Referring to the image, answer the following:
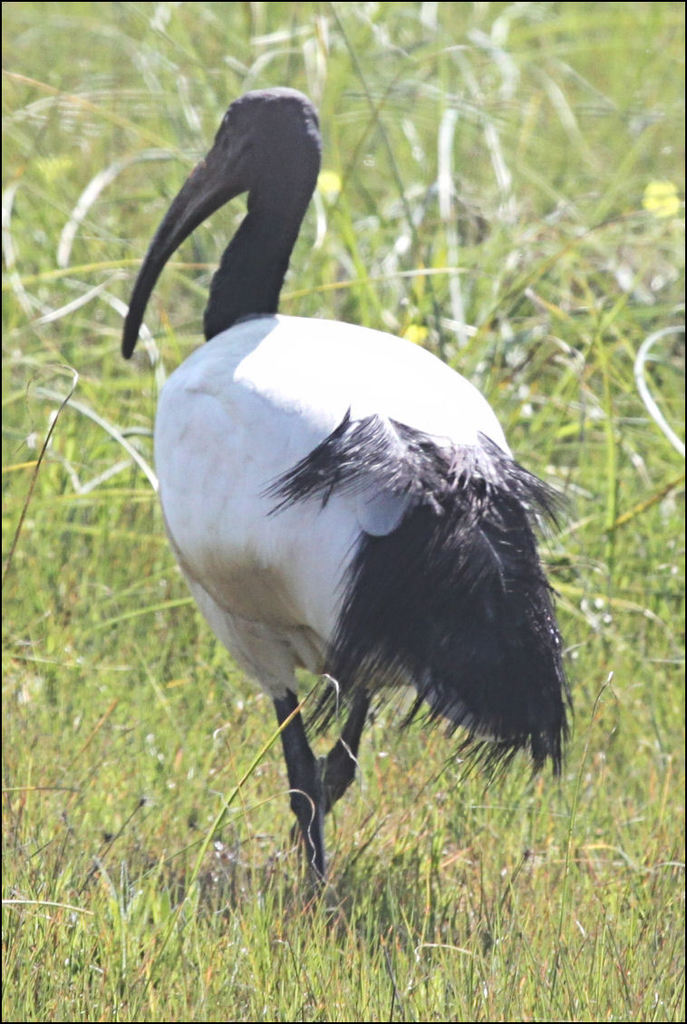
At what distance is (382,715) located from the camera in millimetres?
3670

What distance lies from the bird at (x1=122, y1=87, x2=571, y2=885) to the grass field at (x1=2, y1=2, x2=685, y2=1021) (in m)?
0.16

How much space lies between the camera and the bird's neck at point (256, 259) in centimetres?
358

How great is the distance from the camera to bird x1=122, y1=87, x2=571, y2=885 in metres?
2.52

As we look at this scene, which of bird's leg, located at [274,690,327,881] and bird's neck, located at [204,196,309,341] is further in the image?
bird's neck, located at [204,196,309,341]

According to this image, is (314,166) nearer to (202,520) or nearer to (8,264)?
(202,520)

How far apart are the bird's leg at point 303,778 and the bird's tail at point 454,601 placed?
0.52 meters

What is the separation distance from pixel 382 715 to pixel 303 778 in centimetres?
57

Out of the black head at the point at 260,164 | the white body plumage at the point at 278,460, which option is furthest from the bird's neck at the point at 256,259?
the white body plumage at the point at 278,460

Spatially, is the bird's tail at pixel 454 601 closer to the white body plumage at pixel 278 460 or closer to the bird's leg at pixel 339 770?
the white body plumage at pixel 278 460

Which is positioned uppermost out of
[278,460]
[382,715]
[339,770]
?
[278,460]

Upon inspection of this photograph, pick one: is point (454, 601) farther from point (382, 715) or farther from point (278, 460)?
point (382, 715)

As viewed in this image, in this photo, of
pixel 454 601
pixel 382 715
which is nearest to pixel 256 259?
pixel 382 715

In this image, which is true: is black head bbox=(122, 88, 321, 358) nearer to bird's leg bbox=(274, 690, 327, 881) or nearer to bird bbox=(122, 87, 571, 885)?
bird bbox=(122, 87, 571, 885)

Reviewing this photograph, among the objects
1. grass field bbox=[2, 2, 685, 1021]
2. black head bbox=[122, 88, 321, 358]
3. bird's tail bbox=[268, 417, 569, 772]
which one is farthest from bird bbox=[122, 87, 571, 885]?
black head bbox=[122, 88, 321, 358]
